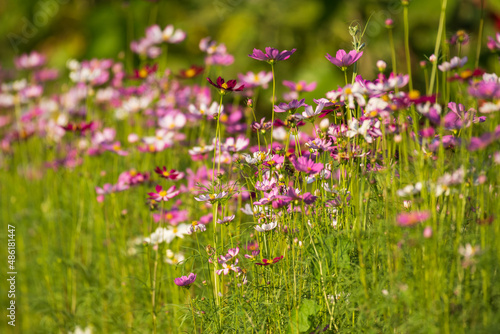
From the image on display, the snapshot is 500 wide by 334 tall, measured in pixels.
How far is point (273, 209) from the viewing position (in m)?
1.15

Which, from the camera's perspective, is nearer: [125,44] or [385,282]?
[385,282]

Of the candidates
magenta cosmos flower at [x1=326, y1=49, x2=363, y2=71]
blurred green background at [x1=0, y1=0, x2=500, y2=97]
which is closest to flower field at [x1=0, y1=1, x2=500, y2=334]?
magenta cosmos flower at [x1=326, y1=49, x2=363, y2=71]

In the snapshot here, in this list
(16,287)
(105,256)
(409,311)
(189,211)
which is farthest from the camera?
(16,287)

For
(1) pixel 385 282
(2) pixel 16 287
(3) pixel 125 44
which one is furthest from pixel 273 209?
(3) pixel 125 44

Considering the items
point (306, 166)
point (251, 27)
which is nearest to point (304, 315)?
point (306, 166)

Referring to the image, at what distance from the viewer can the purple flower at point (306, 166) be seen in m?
1.06

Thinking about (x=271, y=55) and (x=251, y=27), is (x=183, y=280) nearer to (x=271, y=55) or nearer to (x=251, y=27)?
(x=271, y=55)

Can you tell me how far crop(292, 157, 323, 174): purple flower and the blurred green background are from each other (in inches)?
64.6

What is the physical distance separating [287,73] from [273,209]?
2656 mm

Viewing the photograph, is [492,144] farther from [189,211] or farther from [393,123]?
[189,211]

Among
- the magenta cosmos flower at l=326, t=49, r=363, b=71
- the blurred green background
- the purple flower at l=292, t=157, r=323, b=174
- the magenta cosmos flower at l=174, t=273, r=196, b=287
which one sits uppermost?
the blurred green background

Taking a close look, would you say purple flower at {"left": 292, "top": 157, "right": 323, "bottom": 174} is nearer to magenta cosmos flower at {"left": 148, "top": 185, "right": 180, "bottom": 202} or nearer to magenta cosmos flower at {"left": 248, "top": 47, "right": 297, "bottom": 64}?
magenta cosmos flower at {"left": 248, "top": 47, "right": 297, "bottom": 64}

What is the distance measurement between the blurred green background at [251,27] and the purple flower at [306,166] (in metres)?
1.64

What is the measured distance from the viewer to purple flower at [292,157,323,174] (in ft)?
3.47
